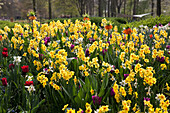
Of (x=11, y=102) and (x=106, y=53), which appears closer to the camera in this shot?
(x=11, y=102)

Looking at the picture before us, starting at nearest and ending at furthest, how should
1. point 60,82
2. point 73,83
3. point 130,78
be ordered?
point 130,78 → point 73,83 → point 60,82

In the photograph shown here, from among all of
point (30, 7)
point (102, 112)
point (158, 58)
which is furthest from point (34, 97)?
point (30, 7)

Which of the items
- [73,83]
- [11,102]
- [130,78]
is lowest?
[11,102]

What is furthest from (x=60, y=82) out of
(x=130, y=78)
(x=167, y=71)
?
(x=167, y=71)

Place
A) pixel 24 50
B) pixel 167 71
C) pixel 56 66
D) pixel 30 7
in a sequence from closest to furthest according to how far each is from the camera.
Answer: pixel 56 66
pixel 167 71
pixel 24 50
pixel 30 7

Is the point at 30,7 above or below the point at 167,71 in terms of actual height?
above

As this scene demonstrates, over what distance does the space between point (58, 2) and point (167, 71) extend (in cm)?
2856

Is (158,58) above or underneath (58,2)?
underneath

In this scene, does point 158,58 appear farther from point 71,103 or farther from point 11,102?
point 11,102

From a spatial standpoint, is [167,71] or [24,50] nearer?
[167,71]

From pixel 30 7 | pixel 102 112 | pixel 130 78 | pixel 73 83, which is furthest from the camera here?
pixel 30 7

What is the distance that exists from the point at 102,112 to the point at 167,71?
182 centimetres

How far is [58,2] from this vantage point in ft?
94.4

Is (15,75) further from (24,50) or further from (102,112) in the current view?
(102,112)
